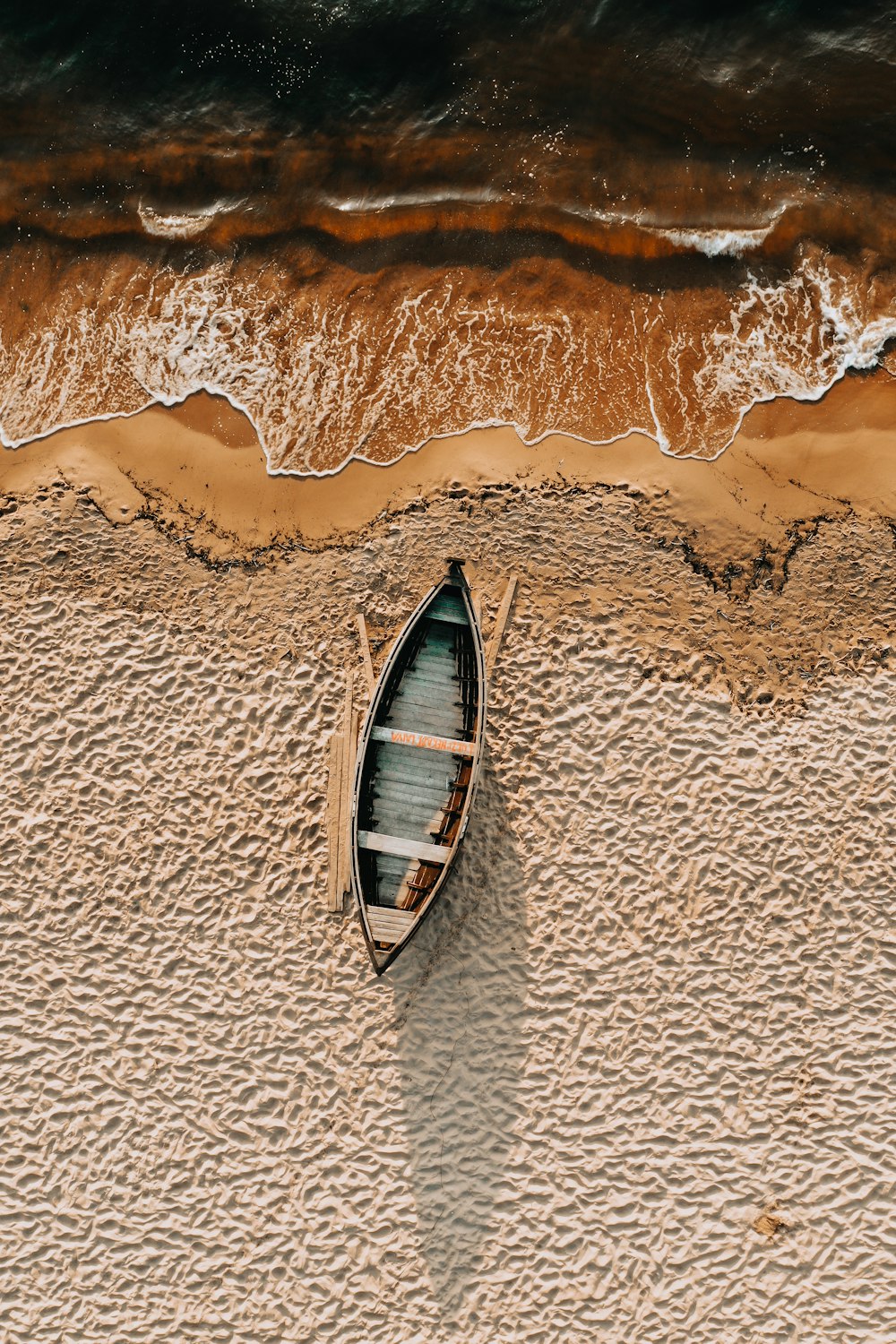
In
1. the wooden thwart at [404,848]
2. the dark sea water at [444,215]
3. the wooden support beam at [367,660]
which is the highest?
the dark sea water at [444,215]

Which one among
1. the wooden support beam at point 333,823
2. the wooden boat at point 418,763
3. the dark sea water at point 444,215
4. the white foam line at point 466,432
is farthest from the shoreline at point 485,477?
the wooden support beam at point 333,823

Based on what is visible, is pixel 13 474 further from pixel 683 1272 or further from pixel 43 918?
pixel 683 1272

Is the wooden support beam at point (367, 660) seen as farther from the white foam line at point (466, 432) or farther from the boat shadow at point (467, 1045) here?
the white foam line at point (466, 432)

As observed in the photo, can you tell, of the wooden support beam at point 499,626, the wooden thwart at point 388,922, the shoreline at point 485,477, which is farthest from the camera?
the shoreline at point 485,477

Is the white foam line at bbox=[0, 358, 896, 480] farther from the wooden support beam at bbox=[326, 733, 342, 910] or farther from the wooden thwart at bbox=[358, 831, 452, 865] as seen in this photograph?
the wooden thwart at bbox=[358, 831, 452, 865]

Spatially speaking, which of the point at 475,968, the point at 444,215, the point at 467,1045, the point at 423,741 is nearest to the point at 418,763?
the point at 423,741

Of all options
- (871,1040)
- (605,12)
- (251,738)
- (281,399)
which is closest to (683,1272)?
(871,1040)

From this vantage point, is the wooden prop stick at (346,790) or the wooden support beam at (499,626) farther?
the wooden support beam at (499,626)
